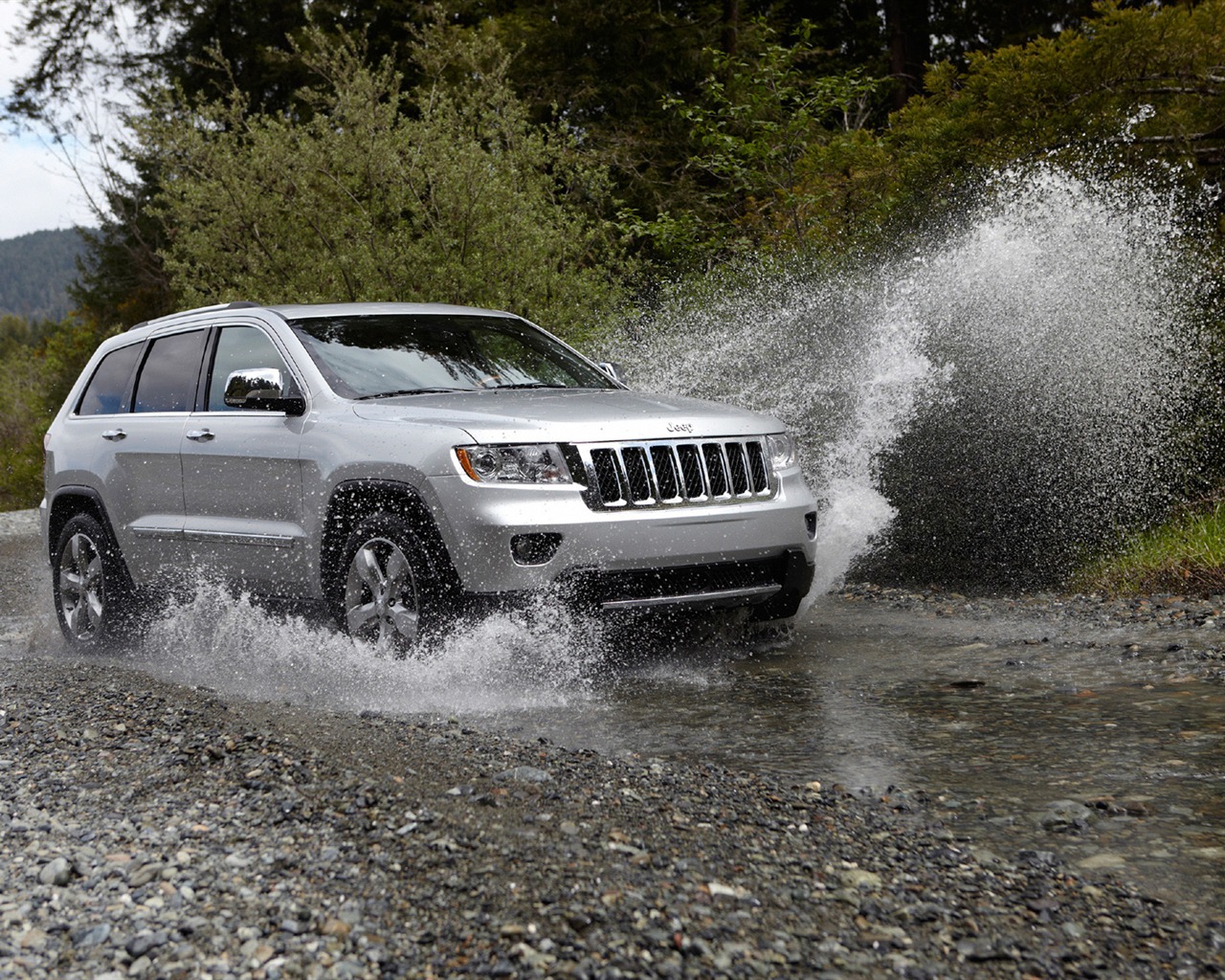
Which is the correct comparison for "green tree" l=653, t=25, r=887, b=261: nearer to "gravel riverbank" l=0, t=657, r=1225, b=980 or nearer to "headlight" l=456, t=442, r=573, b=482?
"headlight" l=456, t=442, r=573, b=482

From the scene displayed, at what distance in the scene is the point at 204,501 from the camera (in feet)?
22.3

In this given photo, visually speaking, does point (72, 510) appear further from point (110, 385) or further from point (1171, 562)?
point (1171, 562)

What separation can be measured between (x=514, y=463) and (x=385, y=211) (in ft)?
32.1

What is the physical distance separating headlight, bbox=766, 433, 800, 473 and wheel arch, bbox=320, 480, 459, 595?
5.41ft

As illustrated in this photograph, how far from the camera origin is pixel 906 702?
17.6ft

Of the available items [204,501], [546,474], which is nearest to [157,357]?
[204,501]

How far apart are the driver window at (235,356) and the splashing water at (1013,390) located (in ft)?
11.8

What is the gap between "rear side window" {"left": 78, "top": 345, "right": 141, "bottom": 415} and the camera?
7.75m

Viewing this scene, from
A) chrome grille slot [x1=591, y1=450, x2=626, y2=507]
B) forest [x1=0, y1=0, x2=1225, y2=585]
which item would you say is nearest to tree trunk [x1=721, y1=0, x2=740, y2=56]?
forest [x1=0, y1=0, x2=1225, y2=585]

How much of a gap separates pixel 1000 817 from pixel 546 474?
7.93 ft

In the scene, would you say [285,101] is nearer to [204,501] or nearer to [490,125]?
[490,125]

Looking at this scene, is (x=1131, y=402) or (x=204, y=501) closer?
(x=204, y=501)

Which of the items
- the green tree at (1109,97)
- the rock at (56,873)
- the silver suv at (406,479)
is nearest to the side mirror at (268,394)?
the silver suv at (406,479)

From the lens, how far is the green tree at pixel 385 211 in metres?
13.9
